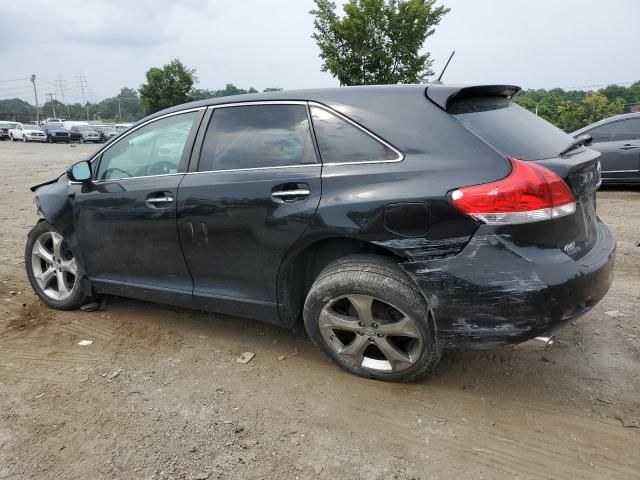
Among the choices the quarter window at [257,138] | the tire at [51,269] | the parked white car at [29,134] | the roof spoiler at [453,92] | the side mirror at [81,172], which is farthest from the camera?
the parked white car at [29,134]

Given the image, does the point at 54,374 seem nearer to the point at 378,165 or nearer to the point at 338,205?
the point at 338,205

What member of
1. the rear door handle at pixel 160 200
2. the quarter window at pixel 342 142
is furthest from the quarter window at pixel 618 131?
the rear door handle at pixel 160 200

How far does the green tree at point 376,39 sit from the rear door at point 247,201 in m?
19.0

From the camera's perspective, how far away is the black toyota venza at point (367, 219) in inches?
95.6

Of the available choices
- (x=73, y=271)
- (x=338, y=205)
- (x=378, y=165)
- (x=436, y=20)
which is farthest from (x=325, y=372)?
(x=436, y=20)

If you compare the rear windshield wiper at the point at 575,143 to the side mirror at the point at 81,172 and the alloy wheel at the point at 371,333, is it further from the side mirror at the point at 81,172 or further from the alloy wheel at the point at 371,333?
the side mirror at the point at 81,172

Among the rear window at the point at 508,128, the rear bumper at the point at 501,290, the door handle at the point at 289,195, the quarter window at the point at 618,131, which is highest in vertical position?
the rear window at the point at 508,128

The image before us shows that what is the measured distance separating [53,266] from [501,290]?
3480 millimetres

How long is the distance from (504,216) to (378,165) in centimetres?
69

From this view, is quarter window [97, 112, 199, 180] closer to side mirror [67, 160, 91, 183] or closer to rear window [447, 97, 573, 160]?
side mirror [67, 160, 91, 183]

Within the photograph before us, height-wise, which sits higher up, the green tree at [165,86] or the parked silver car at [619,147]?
the green tree at [165,86]

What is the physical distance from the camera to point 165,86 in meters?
43.7

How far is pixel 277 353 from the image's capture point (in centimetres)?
338

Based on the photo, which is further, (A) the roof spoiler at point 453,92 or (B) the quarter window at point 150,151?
(B) the quarter window at point 150,151
